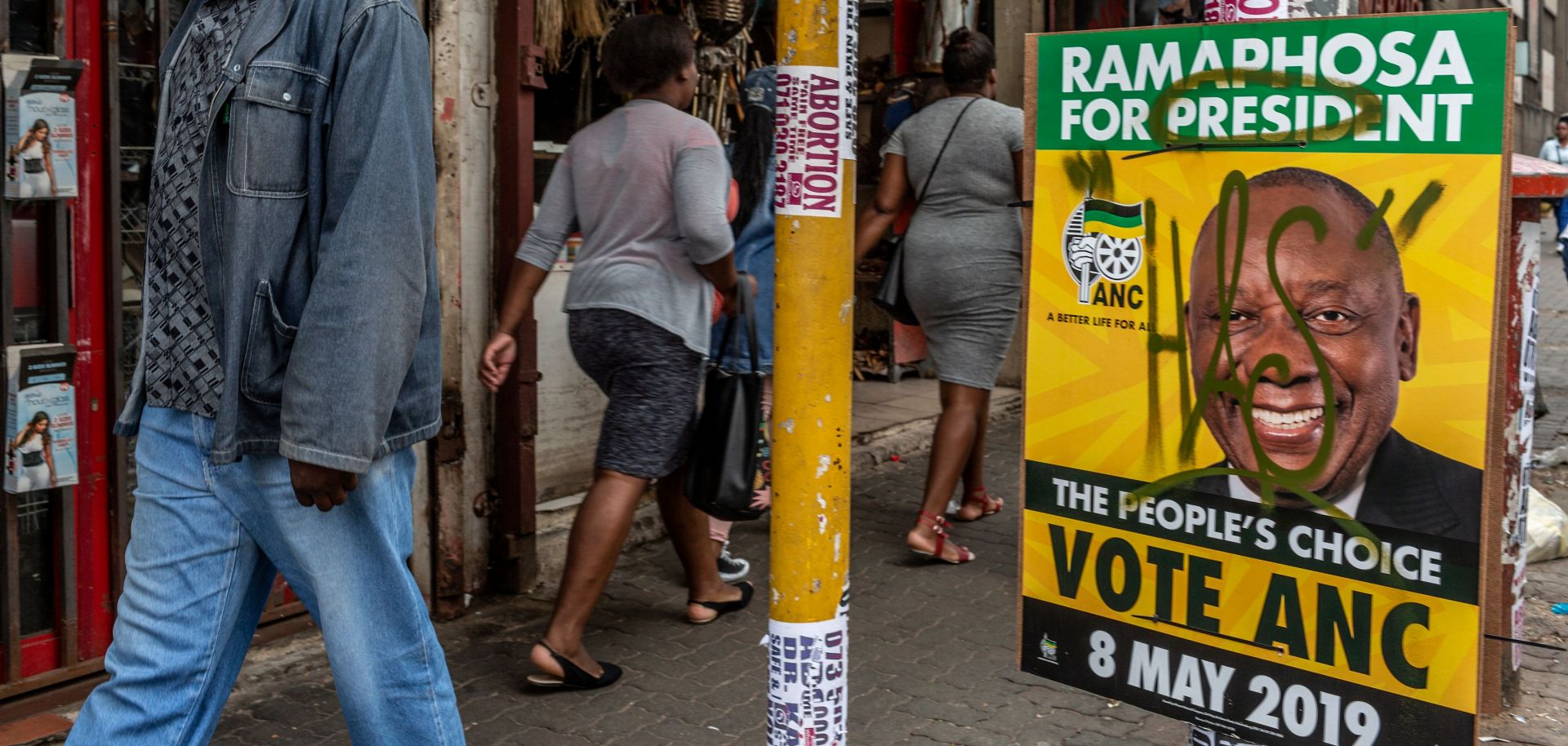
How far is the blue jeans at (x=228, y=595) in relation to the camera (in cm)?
233

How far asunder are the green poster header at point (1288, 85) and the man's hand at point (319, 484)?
57.6 inches

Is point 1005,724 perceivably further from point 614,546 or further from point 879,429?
point 879,429

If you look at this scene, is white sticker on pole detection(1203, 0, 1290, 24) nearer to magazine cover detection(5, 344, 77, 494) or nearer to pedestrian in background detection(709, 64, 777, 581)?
pedestrian in background detection(709, 64, 777, 581)

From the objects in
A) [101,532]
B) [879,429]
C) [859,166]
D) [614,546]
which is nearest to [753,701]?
[614,546]

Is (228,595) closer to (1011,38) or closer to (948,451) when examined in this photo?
(948,451)

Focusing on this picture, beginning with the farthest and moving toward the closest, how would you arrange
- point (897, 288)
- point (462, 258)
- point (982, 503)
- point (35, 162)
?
point (982, 503) < point (897, 288) < point (462, 258) < point (35, 162)

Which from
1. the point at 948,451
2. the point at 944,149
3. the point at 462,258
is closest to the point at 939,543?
the point at 948,451

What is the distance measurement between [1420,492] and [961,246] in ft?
10.0

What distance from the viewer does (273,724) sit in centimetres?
384

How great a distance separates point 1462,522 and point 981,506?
12.4ft

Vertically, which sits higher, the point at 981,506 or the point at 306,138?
the point at 306,138

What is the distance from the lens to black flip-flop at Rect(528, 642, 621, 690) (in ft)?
13.3

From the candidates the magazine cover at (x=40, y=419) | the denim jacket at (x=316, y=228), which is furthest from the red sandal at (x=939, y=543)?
the denim jacket at (x=316, y=228)

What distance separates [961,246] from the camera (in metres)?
5.38
